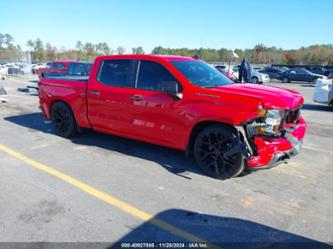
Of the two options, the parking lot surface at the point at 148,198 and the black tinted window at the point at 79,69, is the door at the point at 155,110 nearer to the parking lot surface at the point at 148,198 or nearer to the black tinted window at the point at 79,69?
the parking lot surface at the point at 148,198

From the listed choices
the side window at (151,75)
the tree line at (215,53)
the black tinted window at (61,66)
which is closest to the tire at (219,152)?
the side window at (151,75)

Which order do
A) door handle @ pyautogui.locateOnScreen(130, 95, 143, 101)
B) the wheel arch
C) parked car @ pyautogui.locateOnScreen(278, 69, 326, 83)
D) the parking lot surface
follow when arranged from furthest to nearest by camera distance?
parked car @ pyautogui.locateOnScreen(278, 69, 326, 83), door handle @ pyautogui.locateOnScreen(130, 95, 143, 101), the wheel arch, the parking lot surface

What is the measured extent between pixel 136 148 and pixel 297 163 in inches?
117

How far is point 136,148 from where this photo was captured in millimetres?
5887

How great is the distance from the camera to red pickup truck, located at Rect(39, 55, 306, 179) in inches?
161

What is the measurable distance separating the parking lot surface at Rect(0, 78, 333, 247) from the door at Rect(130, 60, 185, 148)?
49cm

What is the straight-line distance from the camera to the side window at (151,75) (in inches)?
191

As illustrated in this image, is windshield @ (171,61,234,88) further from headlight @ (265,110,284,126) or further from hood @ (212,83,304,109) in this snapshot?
headlight @ (265,110,284,126)

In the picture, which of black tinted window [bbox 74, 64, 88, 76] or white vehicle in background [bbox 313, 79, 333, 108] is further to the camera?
black tinted window [bbox 74, 64, 88, 76]

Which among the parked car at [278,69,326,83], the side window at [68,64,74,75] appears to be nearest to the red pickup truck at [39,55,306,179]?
the side window at [68,64,74,75]

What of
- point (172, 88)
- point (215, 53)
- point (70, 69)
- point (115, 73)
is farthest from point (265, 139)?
point (215, 53)

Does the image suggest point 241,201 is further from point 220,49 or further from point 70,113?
point 220,49

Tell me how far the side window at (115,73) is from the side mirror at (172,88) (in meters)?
0.89

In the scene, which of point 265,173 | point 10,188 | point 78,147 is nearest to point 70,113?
point 78,147
